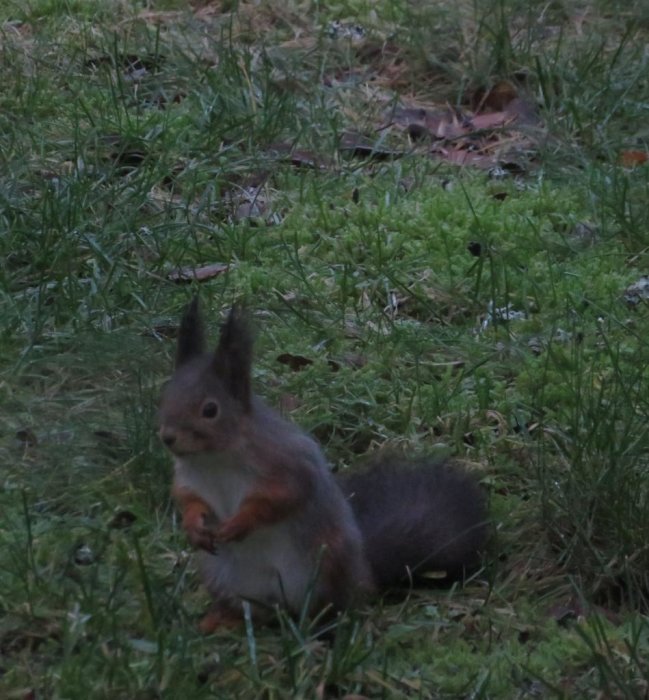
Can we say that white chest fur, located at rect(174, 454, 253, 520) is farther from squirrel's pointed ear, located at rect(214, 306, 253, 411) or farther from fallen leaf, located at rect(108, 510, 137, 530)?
fallen leaf, located at rect(108, 510, 137, 530)

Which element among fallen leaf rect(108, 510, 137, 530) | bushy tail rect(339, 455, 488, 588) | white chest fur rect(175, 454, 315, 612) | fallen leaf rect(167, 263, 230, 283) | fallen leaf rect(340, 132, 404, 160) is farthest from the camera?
fallen leaf rect(340, 132, 404, 160)

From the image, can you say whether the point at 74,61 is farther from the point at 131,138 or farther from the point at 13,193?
the point at 13,193

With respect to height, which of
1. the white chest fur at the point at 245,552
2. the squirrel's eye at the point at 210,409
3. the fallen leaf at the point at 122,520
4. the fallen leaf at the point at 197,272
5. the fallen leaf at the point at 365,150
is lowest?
the fallen leaf at the point at 122,520

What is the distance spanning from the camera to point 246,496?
130 inches

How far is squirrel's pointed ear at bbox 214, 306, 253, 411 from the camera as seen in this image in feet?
10.8

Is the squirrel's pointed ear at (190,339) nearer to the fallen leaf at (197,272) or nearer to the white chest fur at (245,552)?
the white chest fur at (245,552)

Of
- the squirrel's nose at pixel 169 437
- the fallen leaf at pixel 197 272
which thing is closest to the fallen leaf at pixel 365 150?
the fallen leaf at pixel 197 272

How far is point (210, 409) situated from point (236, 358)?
4.7 inches

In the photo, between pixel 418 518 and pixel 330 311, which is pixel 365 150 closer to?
pixel 330 311

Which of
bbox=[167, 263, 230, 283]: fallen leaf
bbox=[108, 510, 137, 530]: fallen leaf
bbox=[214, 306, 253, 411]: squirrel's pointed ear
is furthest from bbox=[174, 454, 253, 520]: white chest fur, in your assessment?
bbox=[167, 263, 230, 283]: fallen leaf

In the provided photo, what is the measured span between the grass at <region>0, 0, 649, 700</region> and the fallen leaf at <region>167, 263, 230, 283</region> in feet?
0.16

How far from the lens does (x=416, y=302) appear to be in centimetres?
502

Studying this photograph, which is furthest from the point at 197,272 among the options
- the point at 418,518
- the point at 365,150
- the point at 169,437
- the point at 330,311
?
the point at 169,437

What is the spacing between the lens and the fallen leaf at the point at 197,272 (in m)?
5.11
